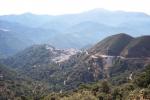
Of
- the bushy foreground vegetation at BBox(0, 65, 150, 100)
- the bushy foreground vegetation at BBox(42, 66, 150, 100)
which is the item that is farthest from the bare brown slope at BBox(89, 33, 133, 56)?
the bushy foreground vegetation at BBox(42, 66, 150, 100)

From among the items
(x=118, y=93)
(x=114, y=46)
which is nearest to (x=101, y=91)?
(x=118, y=93)

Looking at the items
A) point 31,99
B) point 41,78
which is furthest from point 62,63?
point 31,99

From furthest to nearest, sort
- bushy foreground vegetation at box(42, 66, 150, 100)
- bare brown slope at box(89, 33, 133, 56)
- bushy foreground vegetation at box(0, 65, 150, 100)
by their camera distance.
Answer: bare brown slope at box(89, 33, 133, 56) → bushy foreground vegetation at box(0, 65, 150, 100) → bushy foreground vegetation at box(42, 66, 150, 100)

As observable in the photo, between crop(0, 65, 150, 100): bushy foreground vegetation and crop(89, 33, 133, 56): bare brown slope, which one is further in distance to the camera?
crop(89, 33, 133, 56): bare brown slope

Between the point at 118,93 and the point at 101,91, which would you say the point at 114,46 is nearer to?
the point at 101,91

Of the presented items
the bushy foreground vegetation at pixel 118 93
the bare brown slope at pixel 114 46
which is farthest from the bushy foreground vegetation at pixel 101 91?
the bare brown slope at pixel 114 46

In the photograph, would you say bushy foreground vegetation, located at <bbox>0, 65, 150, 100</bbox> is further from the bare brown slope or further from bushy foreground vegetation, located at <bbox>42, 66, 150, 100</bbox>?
the bare brown slope

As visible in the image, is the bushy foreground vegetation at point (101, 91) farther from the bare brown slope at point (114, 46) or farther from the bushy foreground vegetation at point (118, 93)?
the bare brown slope at point (114, 46)

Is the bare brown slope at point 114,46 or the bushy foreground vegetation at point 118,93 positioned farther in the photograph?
the bare brown slope at point 114,46

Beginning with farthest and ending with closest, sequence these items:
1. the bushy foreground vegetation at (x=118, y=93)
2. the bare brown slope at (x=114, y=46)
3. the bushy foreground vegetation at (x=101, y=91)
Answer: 1. the bare brown slope at (x=114, y=46)
2. the bushy foreground vegetation at (x=101, y=91)
3. the bushy foreground vegetation at (x=118, y=93)

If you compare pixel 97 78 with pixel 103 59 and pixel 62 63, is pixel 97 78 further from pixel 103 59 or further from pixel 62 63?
pixel 62 63

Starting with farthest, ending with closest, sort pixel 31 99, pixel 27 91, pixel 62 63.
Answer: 1. pixel 62 63
2. pixel 27 91
3. pixel 31 99
